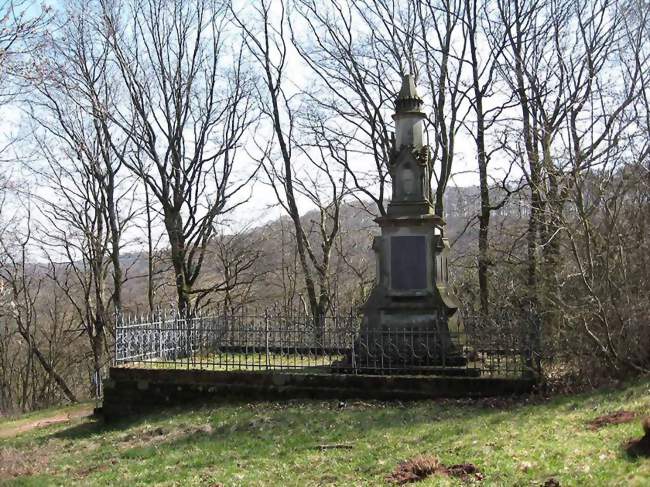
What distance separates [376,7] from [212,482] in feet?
58.6

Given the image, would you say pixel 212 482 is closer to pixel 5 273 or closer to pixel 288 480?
pixel 288 480

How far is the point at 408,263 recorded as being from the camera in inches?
488

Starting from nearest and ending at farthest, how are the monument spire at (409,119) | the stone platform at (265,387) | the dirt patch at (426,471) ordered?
the dirt patch at (426,471)
the stone platform at (265,387)
the monument spire at (409,119)

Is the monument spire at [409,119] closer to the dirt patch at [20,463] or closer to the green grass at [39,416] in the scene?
the dirt patch at [20,463]

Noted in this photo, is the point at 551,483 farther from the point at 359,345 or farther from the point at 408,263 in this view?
the point at 408,263

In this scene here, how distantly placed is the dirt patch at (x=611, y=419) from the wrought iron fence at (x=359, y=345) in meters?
2.78

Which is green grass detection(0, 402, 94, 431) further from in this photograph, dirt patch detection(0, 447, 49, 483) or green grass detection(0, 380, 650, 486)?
dirt patch detection(0, 447, 49, 483)

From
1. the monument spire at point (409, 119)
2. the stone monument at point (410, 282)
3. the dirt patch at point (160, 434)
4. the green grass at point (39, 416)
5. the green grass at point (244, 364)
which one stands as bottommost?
the green grass at point (39, 416)

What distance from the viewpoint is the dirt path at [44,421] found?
1490 cm

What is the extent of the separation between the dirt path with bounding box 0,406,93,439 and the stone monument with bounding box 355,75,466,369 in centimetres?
794

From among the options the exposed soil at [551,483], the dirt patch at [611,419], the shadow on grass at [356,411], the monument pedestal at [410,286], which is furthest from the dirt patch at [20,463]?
the dirt patch at [611,419]

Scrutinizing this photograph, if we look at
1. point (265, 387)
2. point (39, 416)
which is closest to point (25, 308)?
point (39, 416)

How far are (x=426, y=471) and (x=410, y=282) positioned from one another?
19.5 ft

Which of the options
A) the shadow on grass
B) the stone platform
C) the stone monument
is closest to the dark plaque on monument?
the stone monument
